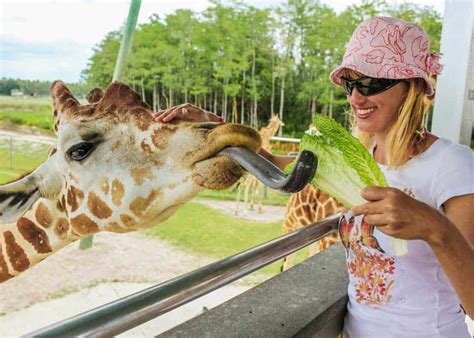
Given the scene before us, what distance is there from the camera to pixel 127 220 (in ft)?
3.14

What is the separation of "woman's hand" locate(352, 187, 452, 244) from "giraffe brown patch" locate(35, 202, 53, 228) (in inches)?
29.0

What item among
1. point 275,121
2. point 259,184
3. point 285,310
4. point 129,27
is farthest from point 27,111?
point 259,184

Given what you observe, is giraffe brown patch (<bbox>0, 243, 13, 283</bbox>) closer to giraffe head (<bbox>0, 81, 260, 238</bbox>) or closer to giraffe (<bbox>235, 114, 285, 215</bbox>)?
giraffe head (<bbox>0, 81, 260, 238</bbox>)

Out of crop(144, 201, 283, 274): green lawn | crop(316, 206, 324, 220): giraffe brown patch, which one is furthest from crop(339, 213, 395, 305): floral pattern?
crop(144, 201, 283, 274): green lawn

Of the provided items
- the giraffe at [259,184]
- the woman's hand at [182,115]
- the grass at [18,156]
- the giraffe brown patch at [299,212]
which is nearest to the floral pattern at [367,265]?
the woman's hand at [182,115]

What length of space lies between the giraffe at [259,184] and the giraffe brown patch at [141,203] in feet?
10.7

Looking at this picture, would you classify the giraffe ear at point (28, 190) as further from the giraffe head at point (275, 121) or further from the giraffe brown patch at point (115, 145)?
the giraffe head at point (275, 121)

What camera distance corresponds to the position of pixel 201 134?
834mm

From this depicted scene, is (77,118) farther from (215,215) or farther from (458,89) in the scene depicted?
(215,215)

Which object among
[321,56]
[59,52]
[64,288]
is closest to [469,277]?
[59,52]

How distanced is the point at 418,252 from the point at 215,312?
40 centimetres

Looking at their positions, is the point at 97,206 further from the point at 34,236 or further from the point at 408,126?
the point at 408,126

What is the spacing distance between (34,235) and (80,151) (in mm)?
275

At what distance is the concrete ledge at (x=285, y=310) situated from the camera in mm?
828
